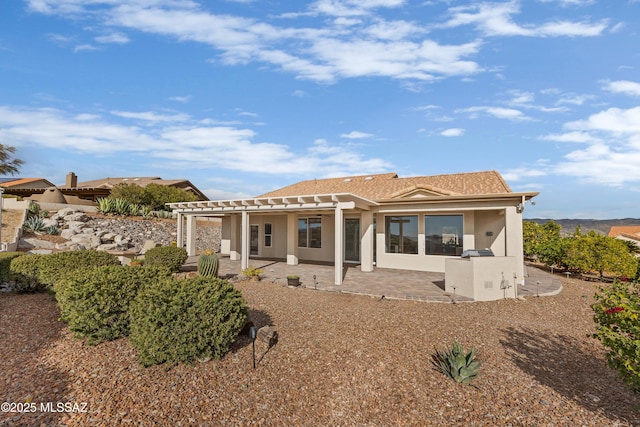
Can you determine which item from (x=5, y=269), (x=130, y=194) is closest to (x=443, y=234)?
(x=5, y=269)

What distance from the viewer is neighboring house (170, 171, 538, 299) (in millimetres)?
11117

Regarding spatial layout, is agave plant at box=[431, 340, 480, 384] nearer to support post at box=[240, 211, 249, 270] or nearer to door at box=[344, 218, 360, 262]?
support post at box=[240, 211, 249, 270]

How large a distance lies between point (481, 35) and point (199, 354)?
11.7 m

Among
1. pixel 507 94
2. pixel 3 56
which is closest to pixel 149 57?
pixel 3 56

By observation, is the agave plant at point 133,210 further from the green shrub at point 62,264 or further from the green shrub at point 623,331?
the green shrub at point 623,331

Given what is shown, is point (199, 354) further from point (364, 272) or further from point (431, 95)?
point (431, 95)

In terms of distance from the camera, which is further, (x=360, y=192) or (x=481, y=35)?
(x=360, y=192)

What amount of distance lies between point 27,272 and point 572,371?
1219cm

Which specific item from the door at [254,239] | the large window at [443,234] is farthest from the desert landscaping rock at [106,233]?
the large window at [443,234]

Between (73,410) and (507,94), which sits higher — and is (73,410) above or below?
below

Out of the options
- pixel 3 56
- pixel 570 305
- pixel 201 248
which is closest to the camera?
pixel 570 305

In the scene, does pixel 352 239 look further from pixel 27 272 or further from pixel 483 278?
pixel 27 272

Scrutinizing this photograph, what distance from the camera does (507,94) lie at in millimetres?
11812

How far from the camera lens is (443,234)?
43.0 feet
